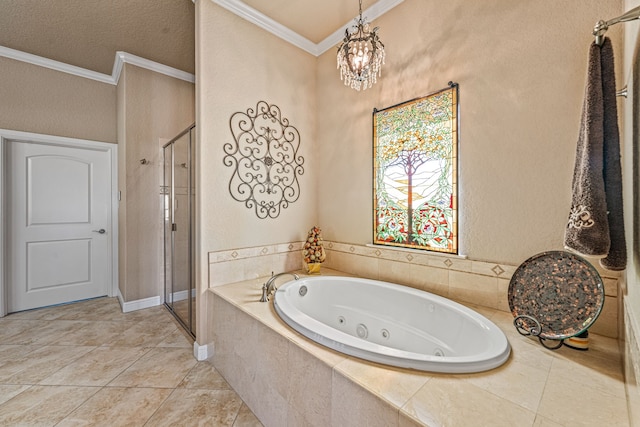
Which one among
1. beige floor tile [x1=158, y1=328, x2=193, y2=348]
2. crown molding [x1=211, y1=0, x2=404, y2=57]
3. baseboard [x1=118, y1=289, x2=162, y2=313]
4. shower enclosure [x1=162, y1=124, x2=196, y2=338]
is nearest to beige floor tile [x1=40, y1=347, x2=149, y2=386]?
beige floor tile [x1=158, y1=328, x2=193, y2=348]

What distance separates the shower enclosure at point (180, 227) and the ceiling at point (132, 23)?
967 mm

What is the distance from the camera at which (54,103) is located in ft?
9.32

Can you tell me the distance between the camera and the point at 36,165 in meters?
2.79

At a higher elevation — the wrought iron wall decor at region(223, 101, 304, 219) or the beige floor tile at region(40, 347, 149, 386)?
A: the wrought iron wall decor at region(223, 101, 304, 219)

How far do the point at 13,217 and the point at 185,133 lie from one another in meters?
2.19

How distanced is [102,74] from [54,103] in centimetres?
61

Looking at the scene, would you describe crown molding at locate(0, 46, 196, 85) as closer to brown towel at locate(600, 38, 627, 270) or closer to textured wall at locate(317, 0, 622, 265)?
textured wall at locate(317, 0, 622, 265)

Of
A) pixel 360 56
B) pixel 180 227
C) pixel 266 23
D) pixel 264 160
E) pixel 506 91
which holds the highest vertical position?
pixel 266 23

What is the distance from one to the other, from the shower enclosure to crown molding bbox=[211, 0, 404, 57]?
1001 mm

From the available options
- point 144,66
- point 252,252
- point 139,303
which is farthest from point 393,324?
point 144,66

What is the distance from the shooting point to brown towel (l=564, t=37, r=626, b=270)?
78 centimetres

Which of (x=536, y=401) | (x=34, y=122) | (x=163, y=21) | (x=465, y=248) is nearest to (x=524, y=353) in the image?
(x=536, y=401)

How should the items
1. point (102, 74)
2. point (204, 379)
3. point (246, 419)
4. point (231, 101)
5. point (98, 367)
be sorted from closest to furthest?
1. point (246, 419)
2. point (204, 379)
3. point (98, 367)
4. point (231, 101)
5. point (102, 74)

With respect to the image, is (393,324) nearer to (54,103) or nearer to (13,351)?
(13,351)
